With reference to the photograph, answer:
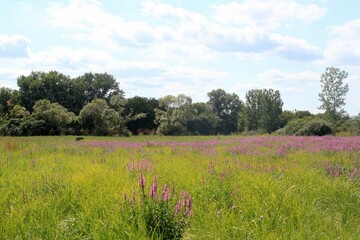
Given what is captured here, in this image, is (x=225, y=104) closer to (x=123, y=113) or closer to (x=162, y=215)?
(x=123, y=113)

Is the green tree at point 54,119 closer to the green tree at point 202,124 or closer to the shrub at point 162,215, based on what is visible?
the green tree at point 202,124

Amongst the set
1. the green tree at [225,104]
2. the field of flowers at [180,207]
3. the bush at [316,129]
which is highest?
the green tree at [225,104]

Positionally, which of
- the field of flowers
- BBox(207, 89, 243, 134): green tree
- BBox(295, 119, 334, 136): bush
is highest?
BBox(207, 89, 243, 134): green tree

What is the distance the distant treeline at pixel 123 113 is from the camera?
4375 centimetres

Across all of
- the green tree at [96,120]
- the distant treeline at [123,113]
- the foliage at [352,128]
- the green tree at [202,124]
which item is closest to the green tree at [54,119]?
the distant treeline at [123,113]

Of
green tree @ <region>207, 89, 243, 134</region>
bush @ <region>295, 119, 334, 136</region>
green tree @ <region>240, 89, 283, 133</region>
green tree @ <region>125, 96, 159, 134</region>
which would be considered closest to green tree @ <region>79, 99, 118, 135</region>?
green tree @ <region>125, 96, 159, 134</region>

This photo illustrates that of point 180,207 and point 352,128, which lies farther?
point 352,128

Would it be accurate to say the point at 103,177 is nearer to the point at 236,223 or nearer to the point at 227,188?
the point at 227,188

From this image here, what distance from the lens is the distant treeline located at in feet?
144

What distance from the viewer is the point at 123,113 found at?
68500mm

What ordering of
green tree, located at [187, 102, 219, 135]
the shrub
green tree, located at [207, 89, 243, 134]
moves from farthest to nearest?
green tree, located at [207, 89, 243, 134] < green tree, located at [187, 102, 219, 135] < the shrub

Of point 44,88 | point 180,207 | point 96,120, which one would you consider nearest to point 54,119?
point 96,120

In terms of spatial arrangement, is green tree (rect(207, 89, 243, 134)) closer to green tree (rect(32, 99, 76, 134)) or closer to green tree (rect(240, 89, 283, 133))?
green tree (rect(240, 89, 283, 133))

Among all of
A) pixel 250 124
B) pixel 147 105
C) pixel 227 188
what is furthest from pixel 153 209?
pixel 250 124
